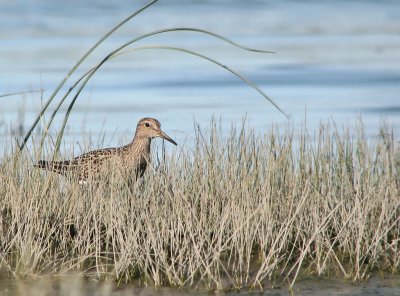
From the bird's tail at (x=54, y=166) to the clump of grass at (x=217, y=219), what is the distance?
0.10m

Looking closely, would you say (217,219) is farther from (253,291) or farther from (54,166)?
(54,166)

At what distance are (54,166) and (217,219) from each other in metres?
1.95

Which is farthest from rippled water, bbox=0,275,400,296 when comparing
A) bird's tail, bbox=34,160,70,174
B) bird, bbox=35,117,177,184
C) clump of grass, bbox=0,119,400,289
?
bird, bbox=35,117,177,184

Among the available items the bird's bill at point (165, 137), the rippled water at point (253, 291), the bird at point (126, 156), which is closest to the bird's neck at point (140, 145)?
the bird at point (126, 156)

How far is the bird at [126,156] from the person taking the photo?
31.2 feet

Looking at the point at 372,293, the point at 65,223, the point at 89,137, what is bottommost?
the point at 372,293

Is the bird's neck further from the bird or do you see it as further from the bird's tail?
the bird's tail

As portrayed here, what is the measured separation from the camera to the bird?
9.52m

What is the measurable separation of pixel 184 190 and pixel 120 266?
132cm

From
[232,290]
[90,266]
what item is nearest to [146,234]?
[90,266]

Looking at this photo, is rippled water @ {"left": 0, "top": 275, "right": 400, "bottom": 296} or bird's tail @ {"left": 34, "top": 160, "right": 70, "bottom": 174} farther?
bird's tail @ {"left": 34, "top": 160, "right": 70, "bottom": 174}

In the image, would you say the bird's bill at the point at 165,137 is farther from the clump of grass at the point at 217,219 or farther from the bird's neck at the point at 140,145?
the clump of grass at the point at 217,219

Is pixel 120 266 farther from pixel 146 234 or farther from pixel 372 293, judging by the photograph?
pixel 372 293

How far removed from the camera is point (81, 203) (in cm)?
786
